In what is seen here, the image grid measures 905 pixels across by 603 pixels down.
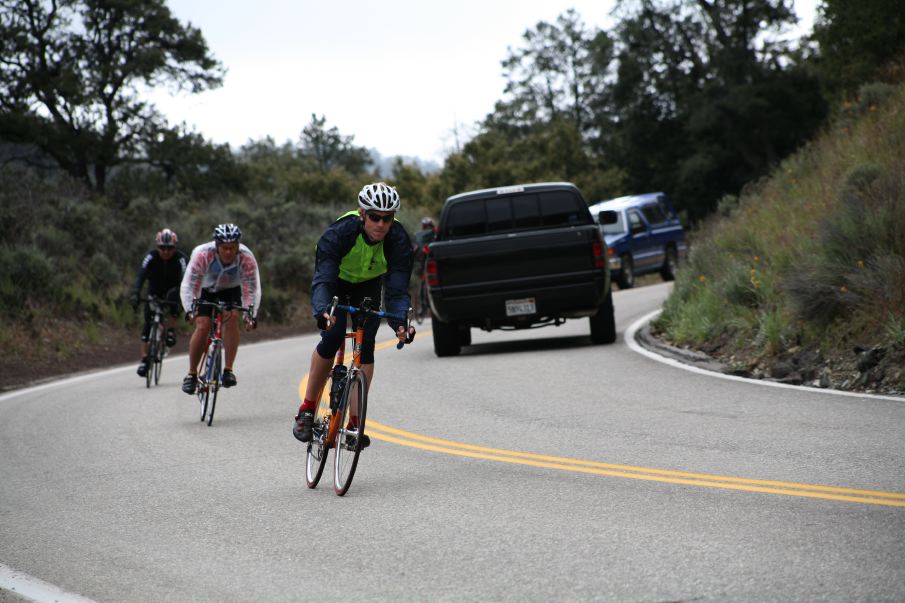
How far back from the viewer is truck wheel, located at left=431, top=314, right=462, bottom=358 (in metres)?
16.7

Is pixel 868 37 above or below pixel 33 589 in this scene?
above

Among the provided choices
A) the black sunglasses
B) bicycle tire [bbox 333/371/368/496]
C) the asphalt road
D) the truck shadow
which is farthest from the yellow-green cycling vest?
the truck shadow

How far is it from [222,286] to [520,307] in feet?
15.7

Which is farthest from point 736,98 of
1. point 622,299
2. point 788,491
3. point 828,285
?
point 788,491

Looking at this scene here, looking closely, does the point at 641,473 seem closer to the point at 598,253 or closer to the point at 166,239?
the point at 598,253

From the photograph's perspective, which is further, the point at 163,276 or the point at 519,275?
the point at 519,275

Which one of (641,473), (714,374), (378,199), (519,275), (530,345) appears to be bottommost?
(530,345)

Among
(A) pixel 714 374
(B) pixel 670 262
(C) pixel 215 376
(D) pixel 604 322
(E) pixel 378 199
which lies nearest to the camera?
(E) pixel 378 199

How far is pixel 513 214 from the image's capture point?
16.8m

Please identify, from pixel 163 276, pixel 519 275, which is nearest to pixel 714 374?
pixel 519 275

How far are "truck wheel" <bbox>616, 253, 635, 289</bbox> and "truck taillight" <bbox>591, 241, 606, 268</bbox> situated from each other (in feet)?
51.1

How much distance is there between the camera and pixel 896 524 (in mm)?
5891

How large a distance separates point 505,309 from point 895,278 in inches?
218

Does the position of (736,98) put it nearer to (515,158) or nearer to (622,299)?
(515,158)
